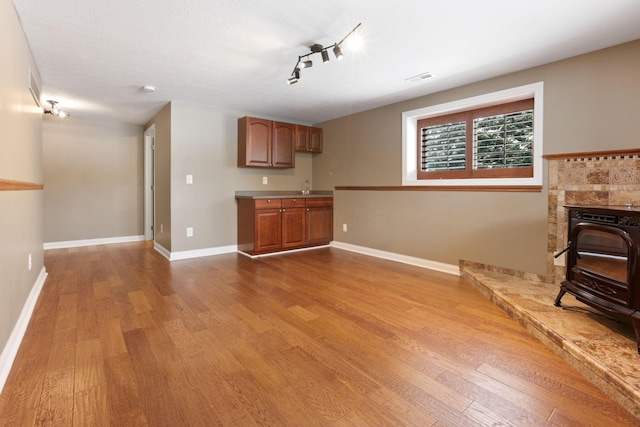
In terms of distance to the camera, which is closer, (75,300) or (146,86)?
(75,300)

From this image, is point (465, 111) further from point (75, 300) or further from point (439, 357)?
point (75, 300)

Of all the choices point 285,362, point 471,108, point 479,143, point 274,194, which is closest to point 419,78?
point 471,108

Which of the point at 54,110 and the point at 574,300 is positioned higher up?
the point at 54,110

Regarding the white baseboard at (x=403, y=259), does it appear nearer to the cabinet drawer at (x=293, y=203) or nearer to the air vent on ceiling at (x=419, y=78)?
the cabinet drawer at (x=293, y=203)

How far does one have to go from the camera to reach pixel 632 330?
1.98 metres

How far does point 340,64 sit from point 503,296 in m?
2.53

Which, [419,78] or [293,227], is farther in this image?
[293,227]

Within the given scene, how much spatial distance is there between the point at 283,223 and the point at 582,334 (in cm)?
362

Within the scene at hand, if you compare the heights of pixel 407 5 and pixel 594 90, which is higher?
pixel 407 5

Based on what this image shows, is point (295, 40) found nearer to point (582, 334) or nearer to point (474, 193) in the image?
point (474, 193)

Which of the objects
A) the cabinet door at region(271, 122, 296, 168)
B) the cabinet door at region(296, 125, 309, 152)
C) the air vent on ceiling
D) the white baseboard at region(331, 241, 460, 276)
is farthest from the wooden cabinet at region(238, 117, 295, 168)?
the air vent on ceiling

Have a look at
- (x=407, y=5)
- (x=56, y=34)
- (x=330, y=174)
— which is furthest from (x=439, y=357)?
(x=330, y=174)

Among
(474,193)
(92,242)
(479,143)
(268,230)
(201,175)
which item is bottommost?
(92,242)

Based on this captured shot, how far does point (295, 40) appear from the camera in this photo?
8.32 feet
